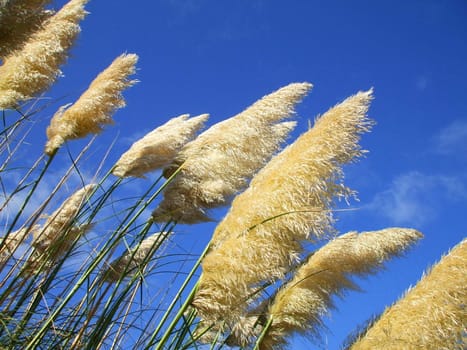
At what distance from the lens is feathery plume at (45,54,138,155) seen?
12.1 feet

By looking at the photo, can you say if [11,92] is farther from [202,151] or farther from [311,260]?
[311,260]

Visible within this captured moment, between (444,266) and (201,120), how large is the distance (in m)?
2.16

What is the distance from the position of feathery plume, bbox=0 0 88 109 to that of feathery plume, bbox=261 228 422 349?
1787mm

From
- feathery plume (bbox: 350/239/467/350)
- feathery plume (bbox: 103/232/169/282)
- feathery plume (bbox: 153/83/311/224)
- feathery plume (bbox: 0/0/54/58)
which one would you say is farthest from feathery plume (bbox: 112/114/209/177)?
feathery plume (bbox: 350/239/467/350)

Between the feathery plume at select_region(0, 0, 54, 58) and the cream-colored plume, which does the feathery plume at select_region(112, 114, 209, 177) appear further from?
the feathery plume at select_region(0, 0, 54, 58)

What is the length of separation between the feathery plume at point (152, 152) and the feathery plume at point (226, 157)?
240 millimetres

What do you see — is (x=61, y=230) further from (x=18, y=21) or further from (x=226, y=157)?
(x=18, y=21)

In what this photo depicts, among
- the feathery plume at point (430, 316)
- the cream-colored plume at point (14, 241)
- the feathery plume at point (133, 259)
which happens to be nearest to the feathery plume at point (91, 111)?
the cream-colored plume at point (14, 241)

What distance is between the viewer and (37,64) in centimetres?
325

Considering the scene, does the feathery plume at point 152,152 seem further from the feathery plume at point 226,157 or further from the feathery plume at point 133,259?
the feathery plume at point 133,259

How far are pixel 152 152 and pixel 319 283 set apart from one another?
1.48m

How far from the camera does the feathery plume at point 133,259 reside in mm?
3379

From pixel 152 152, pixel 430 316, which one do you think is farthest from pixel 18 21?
pixel 430 316

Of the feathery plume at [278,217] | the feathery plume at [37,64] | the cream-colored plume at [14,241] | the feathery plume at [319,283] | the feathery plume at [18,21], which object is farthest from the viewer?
the cream-colored plume at [14,241]
